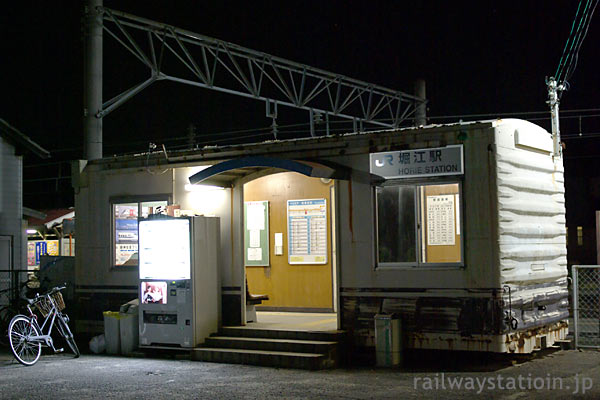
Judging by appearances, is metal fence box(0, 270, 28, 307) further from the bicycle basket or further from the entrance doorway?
the entrance doorway

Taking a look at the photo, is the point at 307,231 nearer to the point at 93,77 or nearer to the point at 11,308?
the point at 93,77

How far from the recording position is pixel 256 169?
43.2 ft

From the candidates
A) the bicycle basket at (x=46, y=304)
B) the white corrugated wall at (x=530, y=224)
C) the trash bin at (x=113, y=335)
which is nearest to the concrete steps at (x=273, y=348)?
the trash bin at (x=113, y=335)

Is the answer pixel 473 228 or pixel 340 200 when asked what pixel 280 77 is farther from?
pixel 473 228

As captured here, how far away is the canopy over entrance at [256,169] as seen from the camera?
11.7m

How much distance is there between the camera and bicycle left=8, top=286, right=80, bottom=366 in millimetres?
12367

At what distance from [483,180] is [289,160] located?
10.1 feet

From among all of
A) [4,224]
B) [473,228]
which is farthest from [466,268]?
[4,224]

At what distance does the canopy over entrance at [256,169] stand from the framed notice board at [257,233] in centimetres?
224

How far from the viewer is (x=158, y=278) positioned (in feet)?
42.9

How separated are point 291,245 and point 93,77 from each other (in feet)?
17.8

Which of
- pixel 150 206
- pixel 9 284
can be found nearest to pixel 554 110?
pixel 150 206

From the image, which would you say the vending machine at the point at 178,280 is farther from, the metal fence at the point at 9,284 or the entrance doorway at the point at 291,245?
the metal fence at the point at 9,284

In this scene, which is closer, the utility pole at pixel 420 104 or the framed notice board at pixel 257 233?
the framed notice board at pixel 257 233
